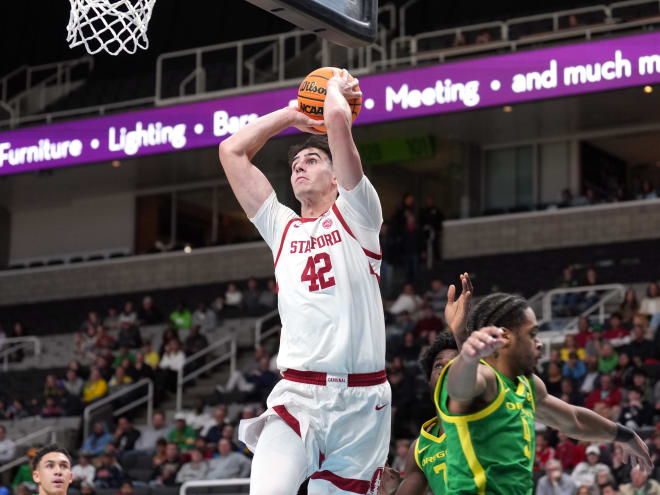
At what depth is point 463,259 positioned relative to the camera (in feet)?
70.9

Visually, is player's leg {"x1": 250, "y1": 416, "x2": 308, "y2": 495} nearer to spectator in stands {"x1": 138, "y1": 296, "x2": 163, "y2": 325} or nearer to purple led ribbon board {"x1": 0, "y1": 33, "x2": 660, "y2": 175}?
purple led ribbon board {"x1": 0, "y1": 33, "x2": 660, "y2": 175}

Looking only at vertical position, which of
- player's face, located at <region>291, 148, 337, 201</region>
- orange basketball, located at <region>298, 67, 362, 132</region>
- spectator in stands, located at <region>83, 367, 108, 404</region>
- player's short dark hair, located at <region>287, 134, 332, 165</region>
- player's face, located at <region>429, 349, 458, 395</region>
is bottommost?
spectator in stands, located at <region>83, 367, 108, 404</region>

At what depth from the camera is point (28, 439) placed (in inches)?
730

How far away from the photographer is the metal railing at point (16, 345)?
22.4m

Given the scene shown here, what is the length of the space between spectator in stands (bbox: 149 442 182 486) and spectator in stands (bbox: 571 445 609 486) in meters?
5.29

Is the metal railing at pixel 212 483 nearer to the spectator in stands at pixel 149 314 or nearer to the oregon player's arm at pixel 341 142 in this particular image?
the oregon player's arm at pixel 341 142

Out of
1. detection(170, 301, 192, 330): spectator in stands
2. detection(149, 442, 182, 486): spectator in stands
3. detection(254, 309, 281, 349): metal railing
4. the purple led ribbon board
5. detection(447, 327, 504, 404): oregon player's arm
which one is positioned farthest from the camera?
detection(170, 301, 192, 330): spectator in stands

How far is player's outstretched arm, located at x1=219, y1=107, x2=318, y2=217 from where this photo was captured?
229 inches

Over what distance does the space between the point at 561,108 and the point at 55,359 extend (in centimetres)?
1057

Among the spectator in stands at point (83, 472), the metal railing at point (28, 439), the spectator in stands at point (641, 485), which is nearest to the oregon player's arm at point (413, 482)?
the spectator in stands at point (641, 485)

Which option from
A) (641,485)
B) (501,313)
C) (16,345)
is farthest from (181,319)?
(501,313)

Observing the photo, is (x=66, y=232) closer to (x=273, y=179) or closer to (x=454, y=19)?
(x=273, y=179)

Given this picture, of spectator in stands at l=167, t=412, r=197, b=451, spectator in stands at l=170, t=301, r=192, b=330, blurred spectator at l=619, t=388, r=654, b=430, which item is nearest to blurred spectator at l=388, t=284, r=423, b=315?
spectator in stands at l=167, t=412, r=197, b=451

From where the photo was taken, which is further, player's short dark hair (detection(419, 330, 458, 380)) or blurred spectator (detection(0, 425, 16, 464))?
blurred spectator (detection(0, 425, 16, 464))
